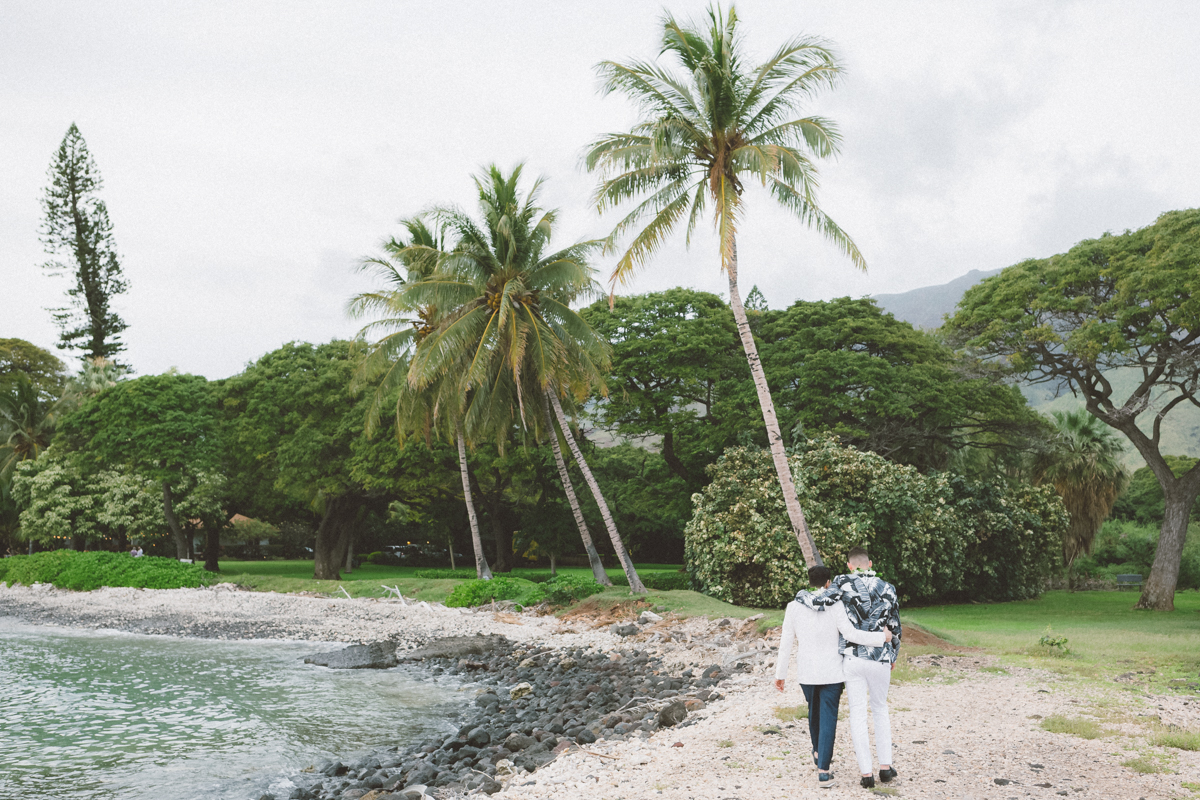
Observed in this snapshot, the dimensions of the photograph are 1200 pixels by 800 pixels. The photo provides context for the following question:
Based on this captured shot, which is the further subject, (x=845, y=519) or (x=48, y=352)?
(x=48, y=352)

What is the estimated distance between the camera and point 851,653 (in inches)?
233

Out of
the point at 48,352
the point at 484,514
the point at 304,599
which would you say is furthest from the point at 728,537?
the point at 48,352

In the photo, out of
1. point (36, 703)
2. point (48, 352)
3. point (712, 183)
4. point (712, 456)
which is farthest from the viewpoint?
point (48, 352)

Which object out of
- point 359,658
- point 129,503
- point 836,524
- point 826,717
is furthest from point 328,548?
point 826,717

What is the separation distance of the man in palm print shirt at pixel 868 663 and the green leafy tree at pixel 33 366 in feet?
173

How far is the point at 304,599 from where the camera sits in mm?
25547

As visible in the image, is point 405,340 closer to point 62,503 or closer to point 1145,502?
point 62,503

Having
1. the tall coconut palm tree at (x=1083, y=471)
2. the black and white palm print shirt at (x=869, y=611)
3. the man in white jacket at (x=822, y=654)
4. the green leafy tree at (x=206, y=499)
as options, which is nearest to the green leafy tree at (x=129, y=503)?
the green leafy tree at (x=206, y=499)

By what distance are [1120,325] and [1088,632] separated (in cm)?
757

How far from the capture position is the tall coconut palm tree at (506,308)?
20828 mm

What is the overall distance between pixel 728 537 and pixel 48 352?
166 ft

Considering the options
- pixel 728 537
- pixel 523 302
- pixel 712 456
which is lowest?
pixel 728 537

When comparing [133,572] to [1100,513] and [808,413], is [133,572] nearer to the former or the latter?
[808,413]

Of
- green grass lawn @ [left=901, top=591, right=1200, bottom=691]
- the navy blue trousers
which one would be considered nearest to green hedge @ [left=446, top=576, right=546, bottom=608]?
green grass lawn @ [left=901, top=591, right=1200, bottom=691]
